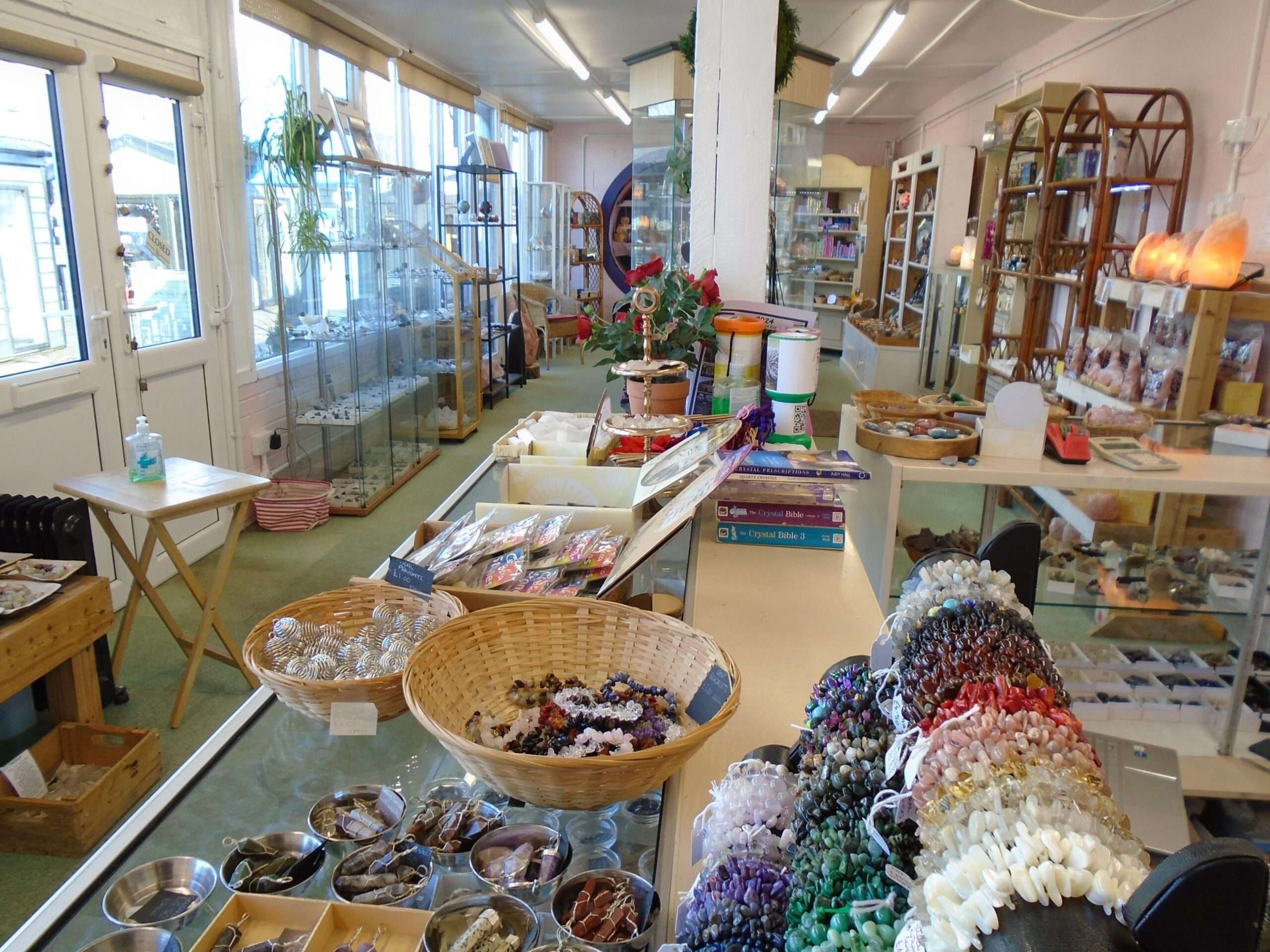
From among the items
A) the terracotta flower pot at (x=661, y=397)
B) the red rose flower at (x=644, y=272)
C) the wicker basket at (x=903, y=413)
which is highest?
the red rose flower at (x=644, y=272)

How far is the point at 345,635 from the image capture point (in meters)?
1.49

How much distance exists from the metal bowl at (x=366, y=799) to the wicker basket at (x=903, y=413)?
7.49 feet

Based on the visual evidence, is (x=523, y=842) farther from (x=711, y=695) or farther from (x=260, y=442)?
(x=260, y=442)

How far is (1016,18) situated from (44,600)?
7.45 meters

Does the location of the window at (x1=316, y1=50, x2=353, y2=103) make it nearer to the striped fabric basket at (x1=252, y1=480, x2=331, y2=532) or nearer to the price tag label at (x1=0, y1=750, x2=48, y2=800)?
the striped fabric basket at (x1=252, y1=480, x2=331, y2=532)

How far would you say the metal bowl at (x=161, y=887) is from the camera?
38.5 inches

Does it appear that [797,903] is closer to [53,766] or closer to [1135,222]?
[53,766]

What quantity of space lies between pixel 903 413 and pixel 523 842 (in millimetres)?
2383

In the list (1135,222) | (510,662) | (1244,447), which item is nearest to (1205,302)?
(1244,447)

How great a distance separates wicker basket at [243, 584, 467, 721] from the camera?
1223 millimetres

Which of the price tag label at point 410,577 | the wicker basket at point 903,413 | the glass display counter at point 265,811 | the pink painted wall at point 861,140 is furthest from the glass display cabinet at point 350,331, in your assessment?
the pink painted wall at point 861,140

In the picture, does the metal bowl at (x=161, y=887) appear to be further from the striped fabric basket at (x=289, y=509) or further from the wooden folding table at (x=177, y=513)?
the striped fabric basket at (x=289, y=509)

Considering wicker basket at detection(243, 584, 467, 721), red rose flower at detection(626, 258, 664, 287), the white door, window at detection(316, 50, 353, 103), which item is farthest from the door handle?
window at detection(316, 50, 353, 103)

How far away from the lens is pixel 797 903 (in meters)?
0.69
